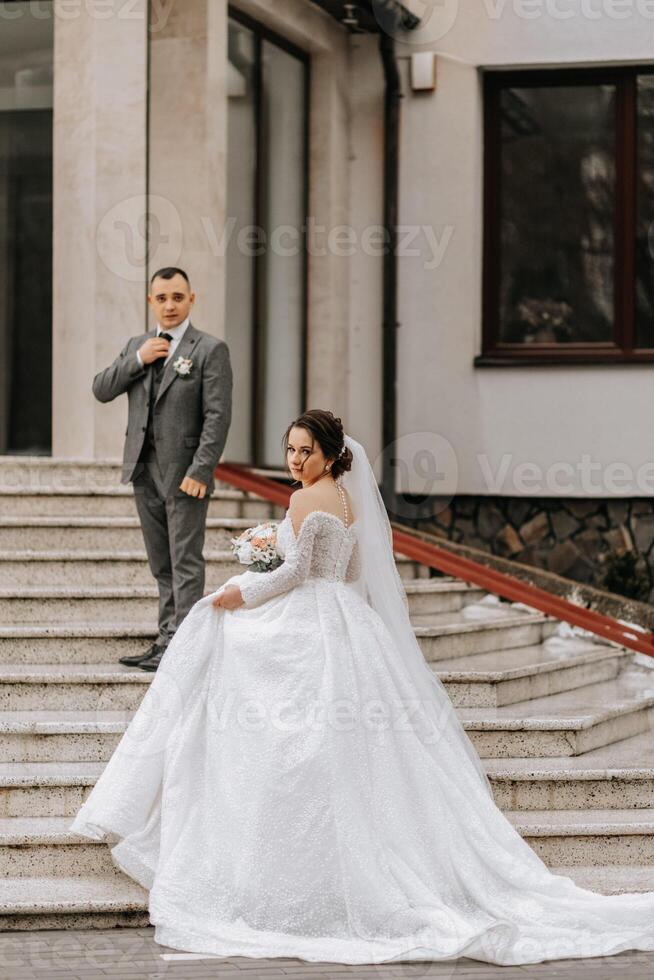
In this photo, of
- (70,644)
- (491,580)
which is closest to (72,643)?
(70,644)

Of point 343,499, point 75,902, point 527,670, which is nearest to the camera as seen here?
point 75,902

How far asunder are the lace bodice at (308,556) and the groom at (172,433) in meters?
1.26

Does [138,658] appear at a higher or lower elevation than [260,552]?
lower

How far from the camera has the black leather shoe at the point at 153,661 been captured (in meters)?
7.35

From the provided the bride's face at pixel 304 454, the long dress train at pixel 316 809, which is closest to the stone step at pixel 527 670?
the long dress train at pixel 316 809

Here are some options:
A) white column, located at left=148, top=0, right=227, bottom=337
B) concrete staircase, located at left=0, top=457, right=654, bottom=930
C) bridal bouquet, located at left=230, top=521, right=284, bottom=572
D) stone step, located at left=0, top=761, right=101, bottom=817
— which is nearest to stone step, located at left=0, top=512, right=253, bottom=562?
concrete staircase, located at left=0, top=457, right=654, bottom=930

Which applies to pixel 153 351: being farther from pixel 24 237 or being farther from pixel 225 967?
pixel 24 237

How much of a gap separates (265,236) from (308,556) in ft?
20.8

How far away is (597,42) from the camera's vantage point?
39.3ft

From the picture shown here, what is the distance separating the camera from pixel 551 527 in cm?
1204

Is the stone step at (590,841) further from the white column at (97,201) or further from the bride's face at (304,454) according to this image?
the white column at (97,201)

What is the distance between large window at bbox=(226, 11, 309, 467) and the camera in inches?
457

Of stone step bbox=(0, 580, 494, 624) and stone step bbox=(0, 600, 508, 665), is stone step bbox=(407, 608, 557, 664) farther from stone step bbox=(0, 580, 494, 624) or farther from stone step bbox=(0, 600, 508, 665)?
stone step bbox=(0, 600, 508, 665)

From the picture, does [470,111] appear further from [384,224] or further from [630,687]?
[630,687]
